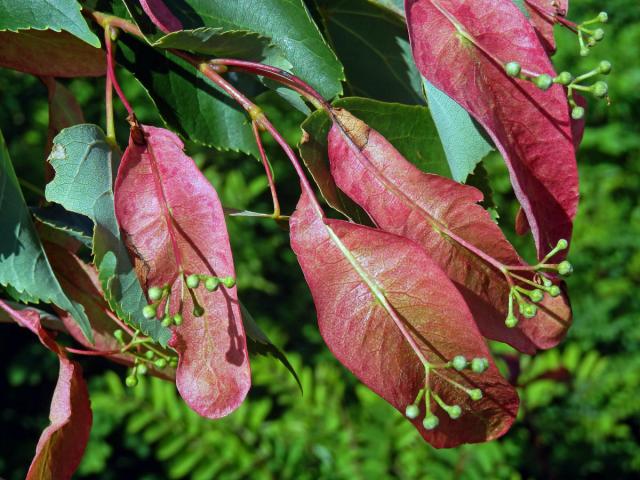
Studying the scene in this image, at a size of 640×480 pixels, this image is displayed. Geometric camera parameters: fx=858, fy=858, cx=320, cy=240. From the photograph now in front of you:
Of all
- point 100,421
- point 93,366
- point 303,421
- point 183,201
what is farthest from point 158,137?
point 93,366

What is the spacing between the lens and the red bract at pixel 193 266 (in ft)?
1.52

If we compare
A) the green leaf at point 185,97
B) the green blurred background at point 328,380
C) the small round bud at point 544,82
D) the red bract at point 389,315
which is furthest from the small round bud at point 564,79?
the green blurred background at point 328,380

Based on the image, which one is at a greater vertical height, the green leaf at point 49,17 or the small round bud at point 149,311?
the green leaf at point 49,17

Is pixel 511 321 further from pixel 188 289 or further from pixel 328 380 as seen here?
pixel 328 380

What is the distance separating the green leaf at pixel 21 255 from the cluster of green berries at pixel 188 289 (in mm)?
109

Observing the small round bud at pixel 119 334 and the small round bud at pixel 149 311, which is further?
the small round bud at pixel 119 334

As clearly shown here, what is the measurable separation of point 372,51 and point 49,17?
0.75ft

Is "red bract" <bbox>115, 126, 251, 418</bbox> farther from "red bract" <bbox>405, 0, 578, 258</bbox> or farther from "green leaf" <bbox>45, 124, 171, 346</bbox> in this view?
"red bract" <bbox>405, 0, 578, 258</bbox>

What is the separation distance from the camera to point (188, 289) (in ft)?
1.51

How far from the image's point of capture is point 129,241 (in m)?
0.47

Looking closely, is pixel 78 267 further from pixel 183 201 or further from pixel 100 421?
pixel 100 421

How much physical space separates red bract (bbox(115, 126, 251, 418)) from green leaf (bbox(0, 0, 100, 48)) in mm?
78

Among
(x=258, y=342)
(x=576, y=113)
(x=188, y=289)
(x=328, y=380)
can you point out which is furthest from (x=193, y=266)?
(x=328, y=380)

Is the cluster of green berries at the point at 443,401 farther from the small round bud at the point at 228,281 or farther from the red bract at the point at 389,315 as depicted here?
the small round bud at the point at 228,281
